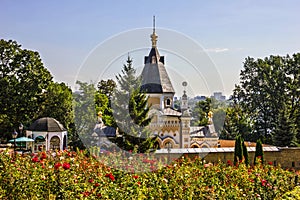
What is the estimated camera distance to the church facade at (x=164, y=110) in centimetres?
721

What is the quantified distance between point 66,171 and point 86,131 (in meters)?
2.90

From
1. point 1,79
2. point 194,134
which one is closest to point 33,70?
point 1,79

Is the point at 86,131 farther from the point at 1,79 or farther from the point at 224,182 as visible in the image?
the point at 1,79

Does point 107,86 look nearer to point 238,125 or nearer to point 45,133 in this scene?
point 45,133

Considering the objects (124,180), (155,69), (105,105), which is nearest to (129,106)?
(105,105)

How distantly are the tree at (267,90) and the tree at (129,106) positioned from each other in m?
17.9

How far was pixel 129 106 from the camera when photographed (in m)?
8.44

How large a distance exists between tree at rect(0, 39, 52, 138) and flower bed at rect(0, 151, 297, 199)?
15337 millimetres

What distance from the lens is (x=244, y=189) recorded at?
6809 mm

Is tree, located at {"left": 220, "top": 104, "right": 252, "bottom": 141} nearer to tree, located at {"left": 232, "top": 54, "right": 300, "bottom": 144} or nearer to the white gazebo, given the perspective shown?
tree, located at {"left": 232, "top": 54, "right": 300, "bottom": 144}

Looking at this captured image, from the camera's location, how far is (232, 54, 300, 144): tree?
1027 inches

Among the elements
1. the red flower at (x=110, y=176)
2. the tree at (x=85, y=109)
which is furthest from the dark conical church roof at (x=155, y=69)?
the red flower at (x=110, y=176)

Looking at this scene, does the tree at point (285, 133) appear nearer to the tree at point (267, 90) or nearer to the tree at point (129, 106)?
the tree at point (267, 90)

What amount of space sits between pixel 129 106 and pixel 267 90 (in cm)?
→ 1998
